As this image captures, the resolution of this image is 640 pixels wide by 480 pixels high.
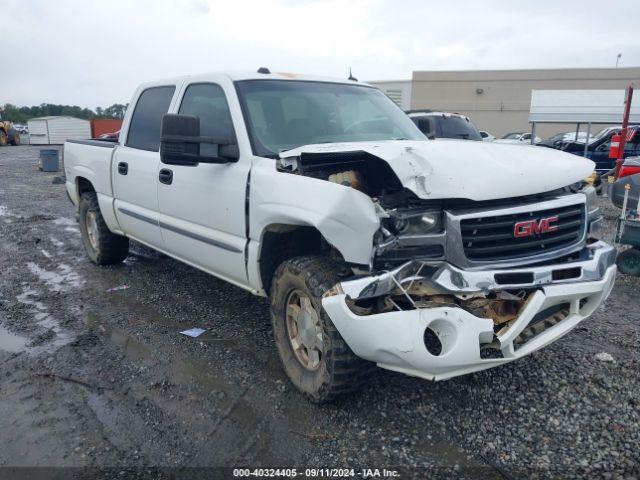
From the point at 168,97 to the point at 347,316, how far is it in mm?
3067

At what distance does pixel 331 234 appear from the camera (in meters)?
2.62

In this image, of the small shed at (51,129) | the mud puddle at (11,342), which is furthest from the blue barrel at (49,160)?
the small shed at (51,129)

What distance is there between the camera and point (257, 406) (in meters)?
3.07

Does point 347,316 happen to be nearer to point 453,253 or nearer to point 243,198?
point 453,253

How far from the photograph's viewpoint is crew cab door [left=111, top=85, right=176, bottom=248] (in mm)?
4555

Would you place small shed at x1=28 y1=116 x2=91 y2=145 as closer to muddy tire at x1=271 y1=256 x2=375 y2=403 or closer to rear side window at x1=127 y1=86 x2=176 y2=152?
rear side window at x1=127 y1=86 x2=176 y2=152

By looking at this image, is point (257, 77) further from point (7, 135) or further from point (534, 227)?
point (7, 135)

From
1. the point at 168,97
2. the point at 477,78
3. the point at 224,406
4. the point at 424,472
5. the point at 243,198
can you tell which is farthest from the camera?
the point at 477,78

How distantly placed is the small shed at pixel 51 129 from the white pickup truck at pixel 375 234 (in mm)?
40493

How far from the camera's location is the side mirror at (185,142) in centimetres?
323

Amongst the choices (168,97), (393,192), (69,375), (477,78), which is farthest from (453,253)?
(477,78)

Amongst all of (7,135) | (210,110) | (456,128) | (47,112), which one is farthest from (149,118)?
(47,112)

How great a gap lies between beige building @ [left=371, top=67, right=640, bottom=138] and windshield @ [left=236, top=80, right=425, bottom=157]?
38.8 meters

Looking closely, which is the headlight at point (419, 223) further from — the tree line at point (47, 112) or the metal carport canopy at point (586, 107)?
the tree line at point (47, 112)
